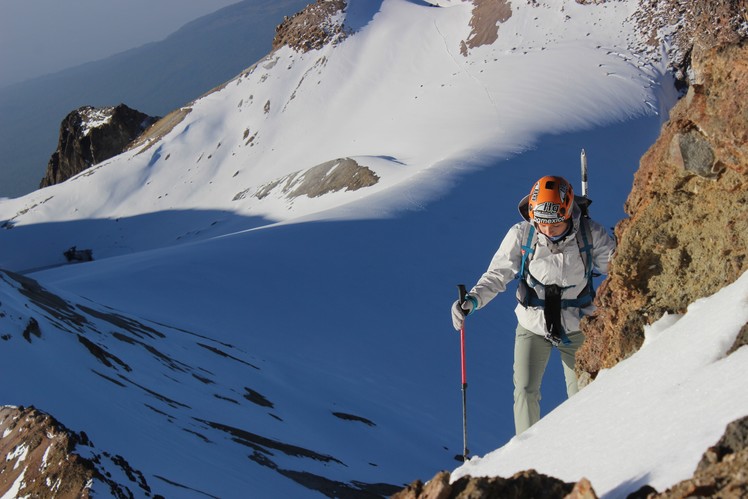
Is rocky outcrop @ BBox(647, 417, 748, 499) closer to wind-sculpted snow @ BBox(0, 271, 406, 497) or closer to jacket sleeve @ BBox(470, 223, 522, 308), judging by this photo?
jacket sleeve @ BBox(470, 223, 522, 308)

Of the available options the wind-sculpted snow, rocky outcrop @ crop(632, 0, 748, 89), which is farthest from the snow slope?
rocky outcrop @ crop(632, 0, 748, 89)

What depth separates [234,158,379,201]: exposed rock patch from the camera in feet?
126

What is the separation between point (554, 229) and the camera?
238 inches

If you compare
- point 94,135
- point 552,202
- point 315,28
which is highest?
point 315,28

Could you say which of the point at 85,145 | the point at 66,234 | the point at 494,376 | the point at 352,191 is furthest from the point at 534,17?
the point at 85,145

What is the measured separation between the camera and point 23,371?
9.58 meters

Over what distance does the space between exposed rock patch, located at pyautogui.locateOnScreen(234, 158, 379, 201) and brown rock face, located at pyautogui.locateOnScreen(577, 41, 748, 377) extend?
102 ft

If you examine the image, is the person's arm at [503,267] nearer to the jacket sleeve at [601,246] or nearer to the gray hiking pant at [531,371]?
the gray hiking pant at [531,371]

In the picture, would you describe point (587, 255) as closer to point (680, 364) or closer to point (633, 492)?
point (680, 364)

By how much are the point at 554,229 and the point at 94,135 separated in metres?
90.8

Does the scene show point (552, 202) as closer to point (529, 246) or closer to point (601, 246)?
point (529, 246)

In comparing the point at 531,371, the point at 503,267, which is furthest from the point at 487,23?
the point at 531,371

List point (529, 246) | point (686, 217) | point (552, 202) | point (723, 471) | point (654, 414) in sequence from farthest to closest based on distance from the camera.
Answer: point (529, 246)
point (552, 202)
point (686, 217)
point (654, 414)
point (723, 471)

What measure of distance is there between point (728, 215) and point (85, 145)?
93939 mm
